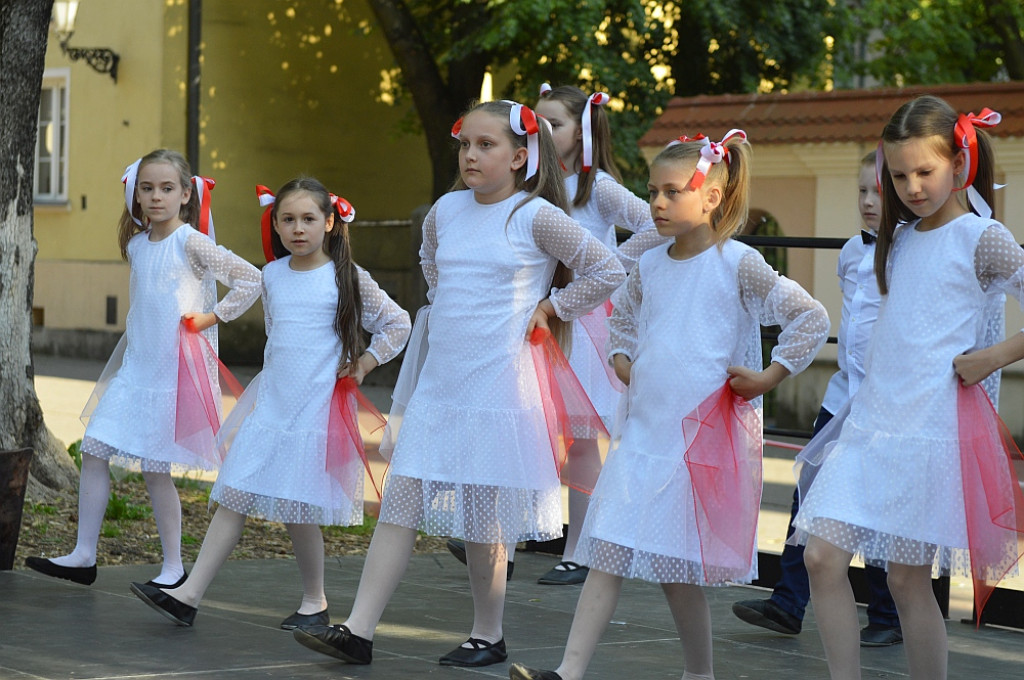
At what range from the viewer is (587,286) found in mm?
4789

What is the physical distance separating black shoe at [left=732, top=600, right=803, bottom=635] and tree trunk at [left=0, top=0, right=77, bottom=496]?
12.4 ft

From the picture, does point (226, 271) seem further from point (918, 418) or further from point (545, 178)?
point (918, 418)

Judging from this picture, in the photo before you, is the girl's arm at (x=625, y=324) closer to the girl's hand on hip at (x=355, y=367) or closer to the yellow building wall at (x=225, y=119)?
the girl's hand on hip at (x=355, y=367)

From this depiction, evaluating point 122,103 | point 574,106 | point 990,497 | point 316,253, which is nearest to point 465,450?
point 316,253

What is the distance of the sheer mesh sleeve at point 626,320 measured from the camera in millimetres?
4488

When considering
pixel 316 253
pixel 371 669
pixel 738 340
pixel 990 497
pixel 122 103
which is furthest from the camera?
pixel 122 103

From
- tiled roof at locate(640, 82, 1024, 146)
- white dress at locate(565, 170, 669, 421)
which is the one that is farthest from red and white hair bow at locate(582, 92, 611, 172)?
tiled roof at locate(640, 82, 1024, 146)

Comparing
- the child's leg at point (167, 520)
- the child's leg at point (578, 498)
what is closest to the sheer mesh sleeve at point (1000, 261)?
the child's leg at point (578, 498)

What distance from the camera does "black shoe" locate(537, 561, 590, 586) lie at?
21.0 feet

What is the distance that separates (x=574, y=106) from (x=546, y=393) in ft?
6.23

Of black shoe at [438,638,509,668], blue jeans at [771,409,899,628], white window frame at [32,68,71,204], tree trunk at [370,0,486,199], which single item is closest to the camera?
black shoe at [438,638,509,668]

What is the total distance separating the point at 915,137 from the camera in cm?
387

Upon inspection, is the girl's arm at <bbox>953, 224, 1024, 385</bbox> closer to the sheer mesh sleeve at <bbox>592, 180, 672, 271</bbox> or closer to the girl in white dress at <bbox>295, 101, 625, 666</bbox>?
the girl in white dress at <bbox>295, 101, 625, 666</bbox>

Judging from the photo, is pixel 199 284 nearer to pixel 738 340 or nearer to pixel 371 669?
pixel 371 669
